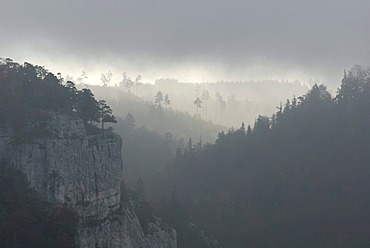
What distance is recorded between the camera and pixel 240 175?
7488 cm

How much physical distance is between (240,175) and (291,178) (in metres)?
9.32

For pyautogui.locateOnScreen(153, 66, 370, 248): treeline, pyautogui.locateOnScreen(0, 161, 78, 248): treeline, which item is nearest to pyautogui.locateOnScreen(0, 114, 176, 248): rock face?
pyautogui.locateOnScreen(0, 161, 78, 248): treeline

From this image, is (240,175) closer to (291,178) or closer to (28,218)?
(291,178)

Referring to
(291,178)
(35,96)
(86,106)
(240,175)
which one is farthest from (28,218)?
(240,175)

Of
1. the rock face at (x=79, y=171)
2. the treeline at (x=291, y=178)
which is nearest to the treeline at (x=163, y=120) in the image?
the treeline at (x=291, y=178)

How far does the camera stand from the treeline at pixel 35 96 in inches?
1433

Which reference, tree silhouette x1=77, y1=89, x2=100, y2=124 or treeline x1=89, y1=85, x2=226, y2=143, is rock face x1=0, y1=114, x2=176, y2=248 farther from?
treeline x1=89, y1=85, x2=226, y2=143

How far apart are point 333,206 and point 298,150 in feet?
40.5

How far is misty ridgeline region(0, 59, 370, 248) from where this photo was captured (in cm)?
3628

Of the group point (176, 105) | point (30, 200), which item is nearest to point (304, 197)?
point (30, 200)

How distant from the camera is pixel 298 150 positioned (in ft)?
238

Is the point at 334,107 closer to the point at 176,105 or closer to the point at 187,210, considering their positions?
the point at 187,210

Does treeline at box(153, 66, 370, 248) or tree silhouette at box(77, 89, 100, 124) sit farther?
treeline at box(153, 66, 370, 248)

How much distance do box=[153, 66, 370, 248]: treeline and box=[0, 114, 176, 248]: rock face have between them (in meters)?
19.3
